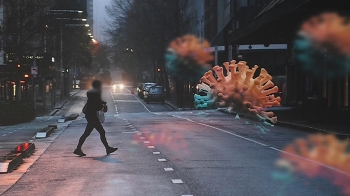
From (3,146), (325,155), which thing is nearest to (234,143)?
(325,155)

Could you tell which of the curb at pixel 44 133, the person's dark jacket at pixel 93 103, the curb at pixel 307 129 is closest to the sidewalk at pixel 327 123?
the curb at pixel 307 129

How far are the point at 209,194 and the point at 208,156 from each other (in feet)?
19.0

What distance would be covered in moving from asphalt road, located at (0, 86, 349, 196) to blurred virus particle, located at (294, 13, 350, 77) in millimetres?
6683

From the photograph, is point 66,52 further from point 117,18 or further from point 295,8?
point 295,8

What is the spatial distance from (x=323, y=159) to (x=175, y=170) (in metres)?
4.04

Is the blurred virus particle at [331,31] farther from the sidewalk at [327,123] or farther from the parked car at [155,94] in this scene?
the parked car at [155,94]

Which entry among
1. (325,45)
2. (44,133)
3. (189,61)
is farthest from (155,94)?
(44,133)

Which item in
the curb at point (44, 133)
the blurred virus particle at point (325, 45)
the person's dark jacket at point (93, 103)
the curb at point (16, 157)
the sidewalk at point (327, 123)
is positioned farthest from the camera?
the blurred virus particle at point (325, 45)

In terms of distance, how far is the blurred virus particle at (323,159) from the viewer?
1324 centimetres

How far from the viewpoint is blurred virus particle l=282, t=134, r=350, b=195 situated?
1324cm

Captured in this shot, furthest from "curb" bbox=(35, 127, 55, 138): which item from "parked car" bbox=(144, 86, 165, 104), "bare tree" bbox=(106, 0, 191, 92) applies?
"parked car" bbox=(144, 86, 165, 104)

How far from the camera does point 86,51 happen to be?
86438 millimetres

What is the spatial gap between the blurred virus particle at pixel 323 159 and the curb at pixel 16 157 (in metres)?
5.99

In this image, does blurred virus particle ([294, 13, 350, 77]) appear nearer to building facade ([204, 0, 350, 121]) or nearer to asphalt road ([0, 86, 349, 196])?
building facade ([204, 0, 350, 121])
